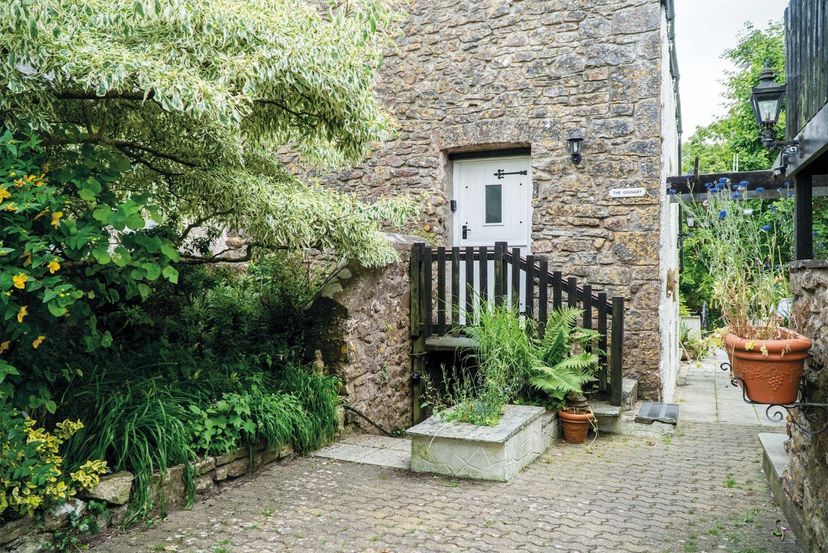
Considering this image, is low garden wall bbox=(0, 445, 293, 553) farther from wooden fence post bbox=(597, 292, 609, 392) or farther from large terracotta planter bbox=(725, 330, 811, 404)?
wooden fence post bbox=(597, 292, 609, 392)

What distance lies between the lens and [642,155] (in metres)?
6.36

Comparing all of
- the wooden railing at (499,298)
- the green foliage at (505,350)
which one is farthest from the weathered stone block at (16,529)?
the wooden railing at (499,298)

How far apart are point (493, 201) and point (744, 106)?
14.0 metres

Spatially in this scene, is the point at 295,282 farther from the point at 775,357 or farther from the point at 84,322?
the point at 775,357

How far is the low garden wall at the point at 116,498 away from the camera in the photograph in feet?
9.55

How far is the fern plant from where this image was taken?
204 inches

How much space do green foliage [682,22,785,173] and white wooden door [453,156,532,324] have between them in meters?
11.1

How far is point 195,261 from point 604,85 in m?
4.47

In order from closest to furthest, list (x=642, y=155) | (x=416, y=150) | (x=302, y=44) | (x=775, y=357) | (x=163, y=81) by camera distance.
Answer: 1. (x=775, y=357)
2. (x=163, y=81)
3. (x=302, y=44)
4. (x=642, y=155)
5. (x=416, y=150)

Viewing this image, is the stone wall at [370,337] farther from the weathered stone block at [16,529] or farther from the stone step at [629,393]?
the weathered stone block at [16,529]

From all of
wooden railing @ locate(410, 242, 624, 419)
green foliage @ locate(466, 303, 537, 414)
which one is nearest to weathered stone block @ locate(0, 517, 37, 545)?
green foliage @ locate(466, 303, 537, 414)

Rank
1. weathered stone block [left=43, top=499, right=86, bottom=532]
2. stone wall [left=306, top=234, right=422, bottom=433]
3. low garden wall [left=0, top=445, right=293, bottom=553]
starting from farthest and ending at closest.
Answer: stone wall [left=306, top=234, right=422, bottom=433], weathered stone block [left=43, top=499, right=86, bottom=532], low garden wall [left=0, top=445, right=293, bottom=553]

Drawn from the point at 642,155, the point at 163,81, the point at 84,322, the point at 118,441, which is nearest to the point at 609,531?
the point at 118,441

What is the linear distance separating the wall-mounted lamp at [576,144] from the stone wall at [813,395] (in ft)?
11.3
